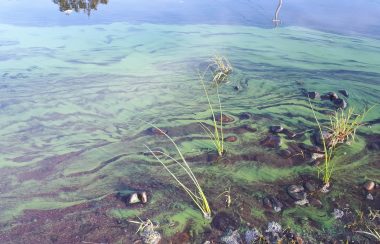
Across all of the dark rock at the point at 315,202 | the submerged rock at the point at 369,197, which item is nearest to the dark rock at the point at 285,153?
the dark rock at the point at 315,202

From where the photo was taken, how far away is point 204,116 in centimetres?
370

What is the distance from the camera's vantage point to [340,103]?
3744 mm

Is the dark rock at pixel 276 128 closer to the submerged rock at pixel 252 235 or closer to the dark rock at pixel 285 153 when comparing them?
the dark rock at pixel 285 153

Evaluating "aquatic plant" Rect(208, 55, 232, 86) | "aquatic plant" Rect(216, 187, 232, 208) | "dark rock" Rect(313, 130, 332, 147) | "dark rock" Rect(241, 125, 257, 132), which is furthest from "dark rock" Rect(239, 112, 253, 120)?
"aquatic plant" Rect(216, 187, 232, 208)

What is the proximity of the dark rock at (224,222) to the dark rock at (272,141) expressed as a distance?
3.06ft

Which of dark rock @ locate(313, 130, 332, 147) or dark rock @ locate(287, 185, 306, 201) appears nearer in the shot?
dark rock @ locate(287, 185, 306, 201)

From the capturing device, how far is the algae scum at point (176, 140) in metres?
2.26

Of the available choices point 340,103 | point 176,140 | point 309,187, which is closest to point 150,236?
point 309,187

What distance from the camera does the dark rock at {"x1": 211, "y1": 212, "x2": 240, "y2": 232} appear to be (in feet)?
7.14

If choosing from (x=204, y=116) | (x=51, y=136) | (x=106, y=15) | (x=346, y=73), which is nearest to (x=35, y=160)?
(x=51, y=136)

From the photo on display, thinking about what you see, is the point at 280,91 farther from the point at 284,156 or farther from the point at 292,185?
the point at 292,185

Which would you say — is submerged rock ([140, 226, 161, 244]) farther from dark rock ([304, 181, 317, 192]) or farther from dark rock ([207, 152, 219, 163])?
dark rock ([304, 181, 317, 192])

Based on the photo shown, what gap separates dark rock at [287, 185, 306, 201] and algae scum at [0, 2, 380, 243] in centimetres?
3

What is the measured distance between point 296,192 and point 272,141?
0.69 m
